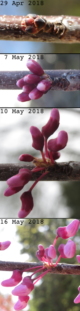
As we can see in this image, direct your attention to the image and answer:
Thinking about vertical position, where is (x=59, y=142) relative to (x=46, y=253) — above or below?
above

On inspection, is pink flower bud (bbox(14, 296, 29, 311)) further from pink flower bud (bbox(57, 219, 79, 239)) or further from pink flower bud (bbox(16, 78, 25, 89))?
pink flower bud (bbox(16, 78, 25, 89))

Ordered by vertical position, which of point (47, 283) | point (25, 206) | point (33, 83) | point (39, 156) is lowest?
point (47, 283)

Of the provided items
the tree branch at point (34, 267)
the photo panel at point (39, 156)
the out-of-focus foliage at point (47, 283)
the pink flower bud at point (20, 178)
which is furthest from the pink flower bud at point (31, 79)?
the out-of-focus foliage at point (47, 283)

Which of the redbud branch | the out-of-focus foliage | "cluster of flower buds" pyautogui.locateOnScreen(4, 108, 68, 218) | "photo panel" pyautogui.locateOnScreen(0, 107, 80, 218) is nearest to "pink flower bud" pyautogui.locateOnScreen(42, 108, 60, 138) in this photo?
"cluster of flower buds" pyautogui.locateOnScreen(4, 108, 68, 218)

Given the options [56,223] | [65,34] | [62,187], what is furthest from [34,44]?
[56,223]

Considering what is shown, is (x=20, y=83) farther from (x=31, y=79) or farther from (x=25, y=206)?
(x=25, y=206)

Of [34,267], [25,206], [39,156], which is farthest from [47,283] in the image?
[25,206]
